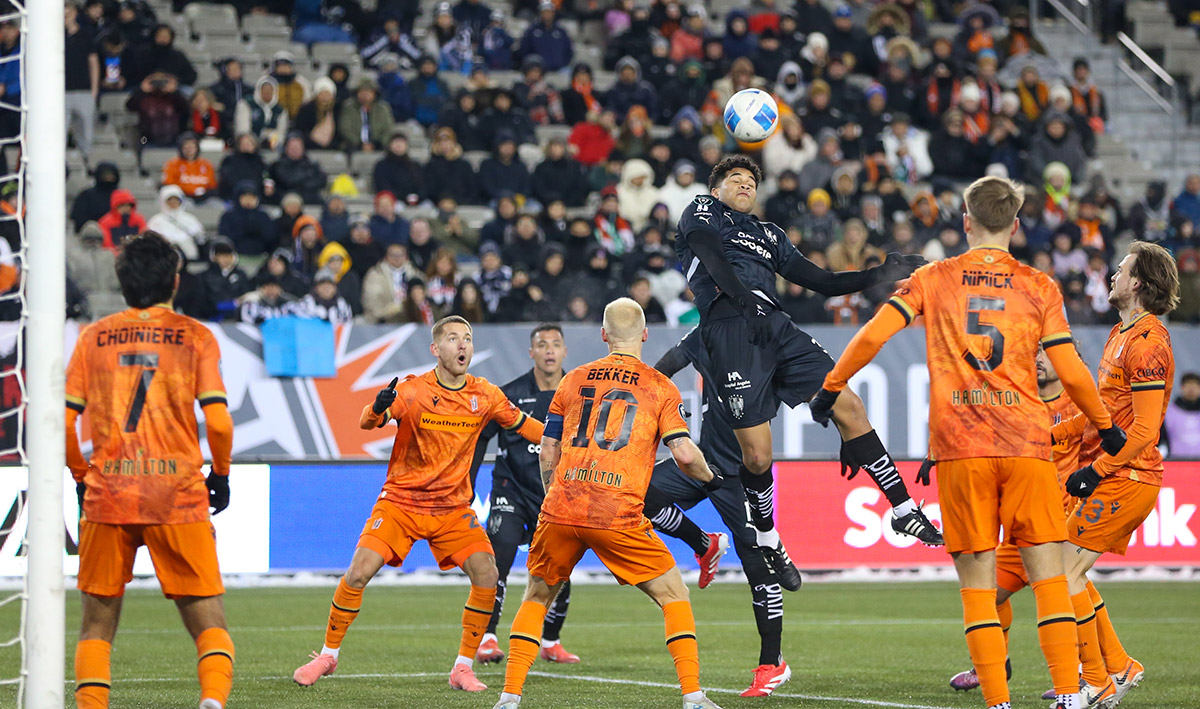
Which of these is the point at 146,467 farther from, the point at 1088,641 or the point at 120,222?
the point at 120,222

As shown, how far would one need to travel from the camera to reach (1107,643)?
8.38 metres

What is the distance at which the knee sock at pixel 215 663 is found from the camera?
21.3ft

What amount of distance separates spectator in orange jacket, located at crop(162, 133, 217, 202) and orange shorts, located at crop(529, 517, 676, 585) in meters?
13.6

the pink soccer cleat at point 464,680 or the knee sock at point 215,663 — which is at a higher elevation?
the knee sock at point 215,663

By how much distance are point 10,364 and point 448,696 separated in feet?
29.7

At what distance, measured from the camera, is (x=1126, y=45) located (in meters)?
28.1

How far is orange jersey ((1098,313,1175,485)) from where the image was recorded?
795cm

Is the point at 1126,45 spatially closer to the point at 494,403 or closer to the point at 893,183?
the point at 893,183

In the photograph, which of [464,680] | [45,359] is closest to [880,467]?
[464,680]

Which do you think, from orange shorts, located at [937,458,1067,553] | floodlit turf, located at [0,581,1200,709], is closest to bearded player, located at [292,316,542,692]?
floodlit turf, located at [0,581,1200,709]

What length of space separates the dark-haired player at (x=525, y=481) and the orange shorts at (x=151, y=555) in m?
4.27

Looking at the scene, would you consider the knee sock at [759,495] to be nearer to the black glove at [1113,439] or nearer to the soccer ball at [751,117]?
the soccer ball at [751,117]

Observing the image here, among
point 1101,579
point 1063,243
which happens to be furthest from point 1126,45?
point 1101,579

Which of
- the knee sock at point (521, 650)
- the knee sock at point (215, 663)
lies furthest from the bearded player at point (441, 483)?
the knee sock at point (215, 663)
